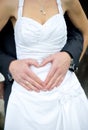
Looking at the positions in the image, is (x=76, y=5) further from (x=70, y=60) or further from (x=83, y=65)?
(x=83, y=65)

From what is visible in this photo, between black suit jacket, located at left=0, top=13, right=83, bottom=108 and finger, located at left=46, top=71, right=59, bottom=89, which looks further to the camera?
black suit jacket, located at left=0, top=13, right=83, bottom=108

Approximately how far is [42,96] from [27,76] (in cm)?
10

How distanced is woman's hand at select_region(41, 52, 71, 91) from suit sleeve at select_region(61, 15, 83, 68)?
0.24 ft

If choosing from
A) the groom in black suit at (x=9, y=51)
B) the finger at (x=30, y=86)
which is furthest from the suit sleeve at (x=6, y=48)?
the finger at (x=30, y=86)

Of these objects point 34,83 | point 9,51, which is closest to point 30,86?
point 34,83

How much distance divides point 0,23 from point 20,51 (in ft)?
0.48

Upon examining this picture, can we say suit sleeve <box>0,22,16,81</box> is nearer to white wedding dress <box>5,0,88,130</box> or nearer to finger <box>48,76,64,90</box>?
white wedding dress <box>5,0,88,130</box>

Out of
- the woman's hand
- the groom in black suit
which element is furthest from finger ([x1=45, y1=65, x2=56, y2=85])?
the groom in black suit

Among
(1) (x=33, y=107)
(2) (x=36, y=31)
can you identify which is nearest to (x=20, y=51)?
(2) (x=36, y=31)

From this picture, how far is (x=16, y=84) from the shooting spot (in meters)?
1.64

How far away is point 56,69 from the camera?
5.14 ft

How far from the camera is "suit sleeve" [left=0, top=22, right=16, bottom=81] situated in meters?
1.65

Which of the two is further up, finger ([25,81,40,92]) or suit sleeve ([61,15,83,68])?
suit sleeve ([61,15,83,68])

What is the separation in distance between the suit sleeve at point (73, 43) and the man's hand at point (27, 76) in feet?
0.64
